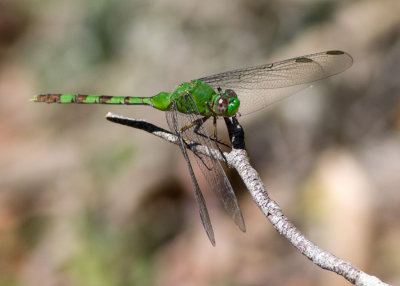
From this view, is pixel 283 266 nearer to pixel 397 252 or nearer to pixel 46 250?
pixel 397 252

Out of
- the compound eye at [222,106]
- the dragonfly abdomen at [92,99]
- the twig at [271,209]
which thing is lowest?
the twig at [271,209]

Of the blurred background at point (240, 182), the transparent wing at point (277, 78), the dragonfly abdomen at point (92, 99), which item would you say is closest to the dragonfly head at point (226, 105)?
the transparent wing at point (277, 78)

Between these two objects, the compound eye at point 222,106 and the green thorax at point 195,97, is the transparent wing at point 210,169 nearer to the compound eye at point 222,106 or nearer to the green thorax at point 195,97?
the green thorax at point 195,97

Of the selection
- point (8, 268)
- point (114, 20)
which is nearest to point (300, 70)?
point (8, 268)

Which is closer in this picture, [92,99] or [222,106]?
[222,106]

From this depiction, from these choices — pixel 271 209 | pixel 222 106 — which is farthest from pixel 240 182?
pixel 271 209

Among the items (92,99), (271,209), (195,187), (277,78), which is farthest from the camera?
(92,99)

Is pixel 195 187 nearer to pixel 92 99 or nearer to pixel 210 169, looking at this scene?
pixel 210 169
